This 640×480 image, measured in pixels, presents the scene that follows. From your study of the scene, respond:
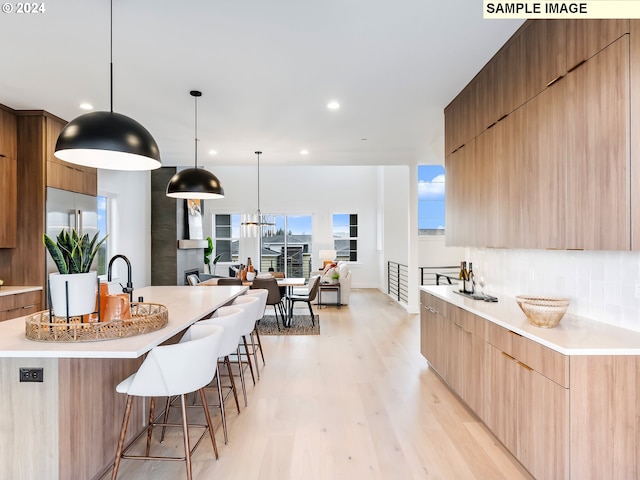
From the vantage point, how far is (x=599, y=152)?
1879mm

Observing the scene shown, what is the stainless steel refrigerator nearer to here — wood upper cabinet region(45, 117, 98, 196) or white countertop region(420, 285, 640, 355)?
wood upper cabinet region(45, 117, 98, 196)

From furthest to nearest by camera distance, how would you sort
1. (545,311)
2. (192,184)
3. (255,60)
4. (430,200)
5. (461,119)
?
(430,200), (192,184), (461,119), (255,60), (545,311)

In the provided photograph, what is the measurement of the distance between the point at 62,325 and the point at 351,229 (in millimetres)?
9643

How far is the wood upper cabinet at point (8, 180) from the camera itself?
4.13 meters

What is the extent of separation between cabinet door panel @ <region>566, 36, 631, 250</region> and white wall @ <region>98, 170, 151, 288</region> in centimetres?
654

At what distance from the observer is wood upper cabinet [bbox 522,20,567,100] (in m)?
2.16

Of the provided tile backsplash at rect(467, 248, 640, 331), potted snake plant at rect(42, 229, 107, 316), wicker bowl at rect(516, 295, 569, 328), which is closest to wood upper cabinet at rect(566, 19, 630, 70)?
tile backsplash at rect(467, 248, 640, 331)

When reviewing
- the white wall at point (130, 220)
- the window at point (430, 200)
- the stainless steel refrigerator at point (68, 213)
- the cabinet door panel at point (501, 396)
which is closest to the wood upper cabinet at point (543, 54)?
the cabinet door panel at point (501, 396)

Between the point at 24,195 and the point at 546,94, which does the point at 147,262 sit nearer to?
the point at 24,195

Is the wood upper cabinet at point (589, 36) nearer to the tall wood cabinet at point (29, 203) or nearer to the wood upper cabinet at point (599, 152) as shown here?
the wood upper cabinet at point (599, 152)

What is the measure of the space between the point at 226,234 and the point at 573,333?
33.4 ft

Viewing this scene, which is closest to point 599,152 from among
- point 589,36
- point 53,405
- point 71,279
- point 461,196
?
point 589,36

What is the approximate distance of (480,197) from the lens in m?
3.35

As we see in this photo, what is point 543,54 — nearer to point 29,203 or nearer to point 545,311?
point 545,311
